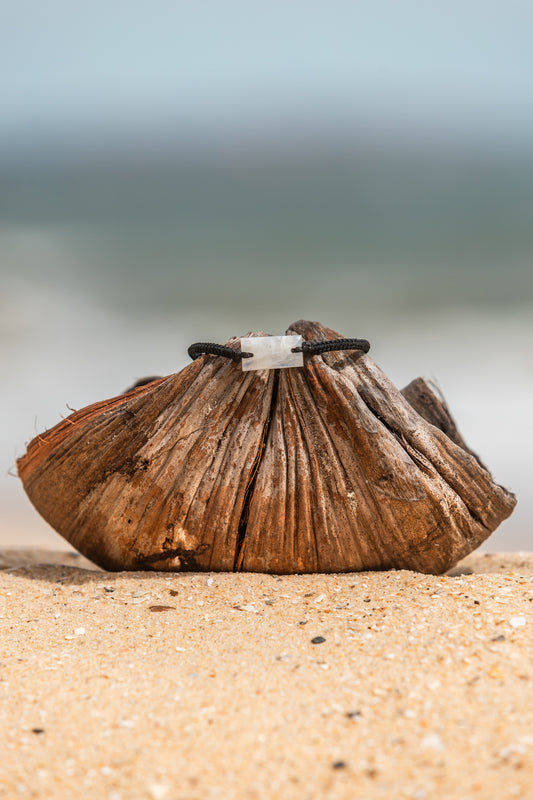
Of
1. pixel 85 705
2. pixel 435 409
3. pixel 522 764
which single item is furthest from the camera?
pixel 435 409

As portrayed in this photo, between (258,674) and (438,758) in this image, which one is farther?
(258,674)

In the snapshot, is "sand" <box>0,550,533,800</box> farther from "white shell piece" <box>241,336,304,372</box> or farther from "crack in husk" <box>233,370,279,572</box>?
"white shell piece" <box>241,336,304,372</box>

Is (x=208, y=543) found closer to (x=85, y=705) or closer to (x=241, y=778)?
(x=85, y=705)

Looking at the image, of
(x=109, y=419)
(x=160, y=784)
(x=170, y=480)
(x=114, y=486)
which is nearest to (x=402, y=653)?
(x=160, y=784)

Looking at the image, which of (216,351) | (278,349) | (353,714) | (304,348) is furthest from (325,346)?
Answer: (353,714)

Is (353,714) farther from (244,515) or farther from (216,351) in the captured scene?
(216,351)

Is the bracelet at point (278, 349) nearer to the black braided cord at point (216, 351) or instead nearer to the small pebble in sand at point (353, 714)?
the black braided cord at point (216, 351)

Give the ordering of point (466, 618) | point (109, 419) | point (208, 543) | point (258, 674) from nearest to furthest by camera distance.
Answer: point (258, 674) → point (466, 618) → point (208, 543) → point (109, 419)
